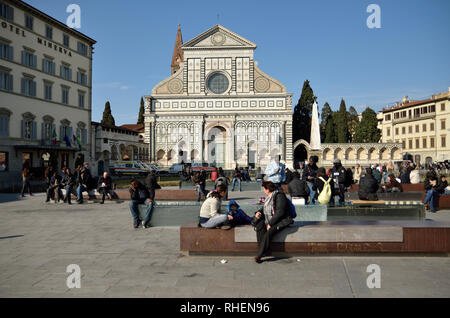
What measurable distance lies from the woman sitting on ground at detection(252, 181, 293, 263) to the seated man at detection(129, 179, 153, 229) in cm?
405

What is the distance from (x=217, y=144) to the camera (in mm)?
52562

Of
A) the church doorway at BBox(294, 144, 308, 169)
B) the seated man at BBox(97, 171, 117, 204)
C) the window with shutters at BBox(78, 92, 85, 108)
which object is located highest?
the window with shutters at BBox(78, 92, 85, 108)

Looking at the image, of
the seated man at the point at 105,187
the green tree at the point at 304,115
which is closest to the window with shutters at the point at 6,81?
the seated man at the point at 105,187

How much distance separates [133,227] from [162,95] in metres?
43.9

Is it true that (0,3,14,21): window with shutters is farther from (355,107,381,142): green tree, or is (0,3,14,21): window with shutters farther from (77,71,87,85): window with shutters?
(355,107,381,142): green tree

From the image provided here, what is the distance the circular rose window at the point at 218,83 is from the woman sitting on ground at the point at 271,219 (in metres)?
46.7

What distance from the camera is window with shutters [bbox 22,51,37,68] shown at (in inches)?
1219

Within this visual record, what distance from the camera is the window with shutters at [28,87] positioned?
1220 inches

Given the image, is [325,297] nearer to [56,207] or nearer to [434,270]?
[434,270]

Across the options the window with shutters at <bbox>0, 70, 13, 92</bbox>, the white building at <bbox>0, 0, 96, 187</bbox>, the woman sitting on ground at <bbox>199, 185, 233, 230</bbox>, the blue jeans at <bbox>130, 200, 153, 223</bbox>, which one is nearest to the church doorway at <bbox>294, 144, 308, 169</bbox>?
the white building at <bbox>0, 0, 96, 187</bbox>

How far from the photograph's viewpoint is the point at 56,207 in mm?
13898

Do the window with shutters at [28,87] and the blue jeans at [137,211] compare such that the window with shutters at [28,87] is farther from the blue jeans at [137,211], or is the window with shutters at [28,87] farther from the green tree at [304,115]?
the green tree at [304,115]

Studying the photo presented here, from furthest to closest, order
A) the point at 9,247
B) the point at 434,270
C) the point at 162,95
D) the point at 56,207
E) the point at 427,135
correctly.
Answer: the point at 427,135 < the point at 162,95 < the point at 56,207 < the point at 9,247 < the point at 434,270
